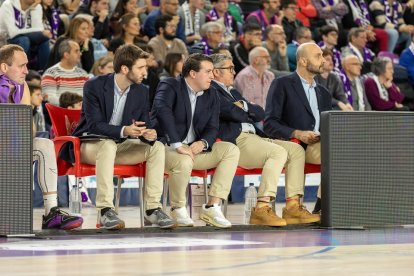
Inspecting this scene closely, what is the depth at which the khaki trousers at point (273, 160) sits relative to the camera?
32.2 feet

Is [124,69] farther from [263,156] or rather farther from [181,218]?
[263,156]

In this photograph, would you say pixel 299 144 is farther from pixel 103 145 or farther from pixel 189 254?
pixel 189 254

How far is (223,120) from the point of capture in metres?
→ 10.0

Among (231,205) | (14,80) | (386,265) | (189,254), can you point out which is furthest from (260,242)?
(231,205)

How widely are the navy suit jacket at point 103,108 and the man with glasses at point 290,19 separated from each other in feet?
25.5

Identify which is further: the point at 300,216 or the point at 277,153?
the point at 300,216

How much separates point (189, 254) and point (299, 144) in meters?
3.19

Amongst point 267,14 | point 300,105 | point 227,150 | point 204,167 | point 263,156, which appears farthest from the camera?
point 267,14

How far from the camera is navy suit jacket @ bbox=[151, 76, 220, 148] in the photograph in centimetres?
951

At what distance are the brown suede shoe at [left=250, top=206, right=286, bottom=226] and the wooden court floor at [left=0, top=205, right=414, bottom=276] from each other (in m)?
0.20

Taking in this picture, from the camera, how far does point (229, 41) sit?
16.2 m

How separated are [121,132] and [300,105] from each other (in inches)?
77.0

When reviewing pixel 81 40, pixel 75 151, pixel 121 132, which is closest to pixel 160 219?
pixel 121 132

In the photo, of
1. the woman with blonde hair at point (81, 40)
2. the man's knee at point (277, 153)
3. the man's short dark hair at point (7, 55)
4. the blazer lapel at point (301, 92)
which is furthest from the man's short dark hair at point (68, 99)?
the man's short dark hair at point (7, 55)
